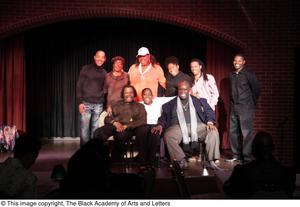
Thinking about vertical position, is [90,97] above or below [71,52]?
below

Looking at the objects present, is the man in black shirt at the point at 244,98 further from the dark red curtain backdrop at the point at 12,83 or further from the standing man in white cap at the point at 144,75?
the dark red curtain backdrop at the point at 12,83

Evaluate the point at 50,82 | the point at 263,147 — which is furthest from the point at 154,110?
the point at 263,147

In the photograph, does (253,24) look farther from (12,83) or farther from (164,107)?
(12,83)

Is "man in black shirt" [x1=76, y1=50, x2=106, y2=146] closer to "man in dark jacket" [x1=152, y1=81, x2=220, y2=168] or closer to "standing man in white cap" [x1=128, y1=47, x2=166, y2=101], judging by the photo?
"standing man in white cap" [x1=128, y1=47, x2=166, y2=101]

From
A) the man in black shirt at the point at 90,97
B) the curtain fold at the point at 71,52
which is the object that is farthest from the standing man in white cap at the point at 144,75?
the curtain fold at the point at 71,52

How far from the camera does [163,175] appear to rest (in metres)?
6.89

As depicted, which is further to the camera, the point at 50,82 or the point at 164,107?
the point at 50,82

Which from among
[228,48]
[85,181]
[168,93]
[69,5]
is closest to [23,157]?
[85,181]

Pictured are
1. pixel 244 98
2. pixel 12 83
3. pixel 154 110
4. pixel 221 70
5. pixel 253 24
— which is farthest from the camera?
pixel 12 83

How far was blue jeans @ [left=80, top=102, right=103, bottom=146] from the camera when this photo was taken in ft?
27.1

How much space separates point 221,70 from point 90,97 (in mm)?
2803

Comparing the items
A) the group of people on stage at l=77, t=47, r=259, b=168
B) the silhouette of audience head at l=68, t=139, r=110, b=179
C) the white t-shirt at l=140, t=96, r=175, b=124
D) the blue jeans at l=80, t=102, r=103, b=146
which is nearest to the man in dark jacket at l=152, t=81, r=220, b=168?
the group of people on stage at l=77, t=47, r=259, b=168

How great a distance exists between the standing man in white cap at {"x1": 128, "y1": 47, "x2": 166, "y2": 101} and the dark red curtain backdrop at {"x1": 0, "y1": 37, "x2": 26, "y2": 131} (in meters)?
3.03

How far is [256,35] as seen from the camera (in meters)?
9.12
